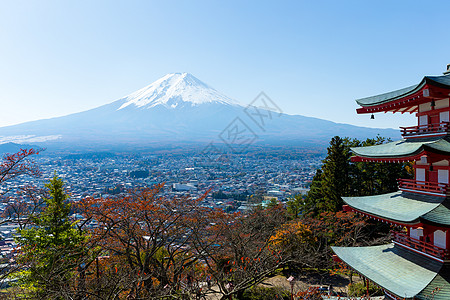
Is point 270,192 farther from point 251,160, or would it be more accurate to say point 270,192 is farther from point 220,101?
point 220,101

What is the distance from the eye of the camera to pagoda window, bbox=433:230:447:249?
6.41m

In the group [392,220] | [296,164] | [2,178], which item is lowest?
[296,164]

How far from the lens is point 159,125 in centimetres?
15400

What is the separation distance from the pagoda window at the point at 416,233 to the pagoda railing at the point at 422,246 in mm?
184

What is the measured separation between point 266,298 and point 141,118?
160 m

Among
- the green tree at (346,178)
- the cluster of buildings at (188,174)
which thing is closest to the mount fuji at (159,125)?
the cluster of buildings at (188,174)

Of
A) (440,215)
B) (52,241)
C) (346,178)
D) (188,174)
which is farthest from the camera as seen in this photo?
(188,174)

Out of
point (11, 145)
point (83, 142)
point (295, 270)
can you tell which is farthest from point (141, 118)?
point (295, 270)

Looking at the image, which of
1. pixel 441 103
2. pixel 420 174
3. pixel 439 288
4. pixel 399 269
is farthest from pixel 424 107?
pixel 439 288

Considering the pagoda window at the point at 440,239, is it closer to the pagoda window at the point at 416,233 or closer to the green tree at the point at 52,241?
the pagoda window at the point at 416,233

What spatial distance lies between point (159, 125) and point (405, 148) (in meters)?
153

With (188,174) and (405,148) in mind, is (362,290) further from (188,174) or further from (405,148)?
(188,174)

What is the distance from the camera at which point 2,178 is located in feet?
26.7

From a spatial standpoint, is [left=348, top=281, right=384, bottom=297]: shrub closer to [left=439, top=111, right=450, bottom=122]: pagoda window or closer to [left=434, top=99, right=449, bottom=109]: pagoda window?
[left=439, top=111, right=450, bottom=122]: pagoda window
